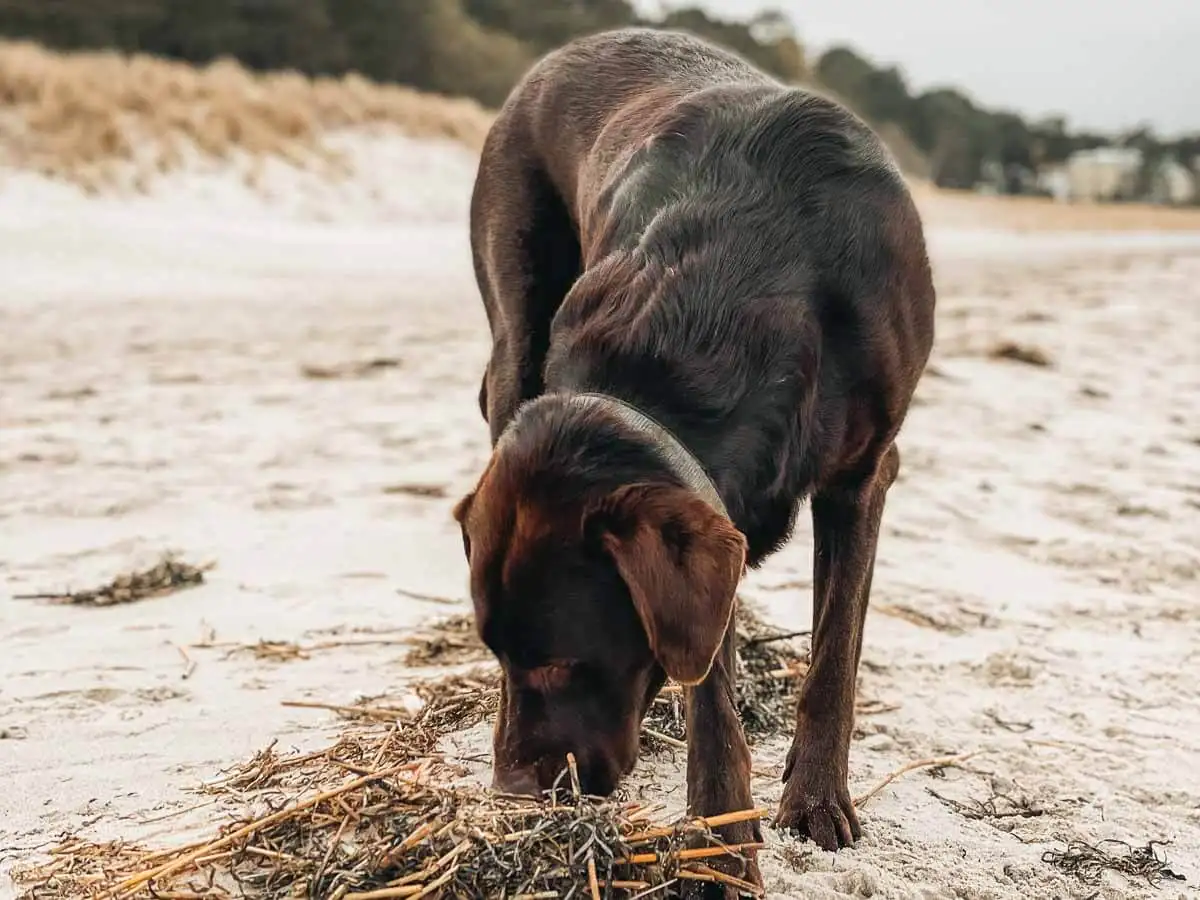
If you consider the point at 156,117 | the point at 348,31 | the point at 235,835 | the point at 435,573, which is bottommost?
the point at 435,573

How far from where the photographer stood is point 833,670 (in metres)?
3.01

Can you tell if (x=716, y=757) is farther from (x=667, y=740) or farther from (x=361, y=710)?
(x=361, y=710)

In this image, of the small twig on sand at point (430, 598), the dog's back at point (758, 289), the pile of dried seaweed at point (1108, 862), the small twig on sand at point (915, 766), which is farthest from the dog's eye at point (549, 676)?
the small twig on sand at point (430, 598)

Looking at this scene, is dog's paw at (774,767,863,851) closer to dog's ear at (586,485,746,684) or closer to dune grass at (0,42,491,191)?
dog's ear at (586,485,746,684)

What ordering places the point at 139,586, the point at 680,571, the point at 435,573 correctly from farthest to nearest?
the point at 435,573 < the point at 139,586 < the point at 680,571

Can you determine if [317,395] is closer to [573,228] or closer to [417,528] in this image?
[417,528]

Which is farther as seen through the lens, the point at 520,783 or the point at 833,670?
the point at 833,670

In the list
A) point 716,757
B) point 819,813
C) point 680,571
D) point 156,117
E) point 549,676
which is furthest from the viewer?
point 156,117

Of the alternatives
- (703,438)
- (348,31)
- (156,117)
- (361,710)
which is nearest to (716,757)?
(703,438)

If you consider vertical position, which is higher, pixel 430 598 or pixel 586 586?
pixel 586 586

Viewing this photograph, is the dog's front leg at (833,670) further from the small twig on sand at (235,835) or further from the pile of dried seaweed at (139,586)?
the pile of dried seaweed at (139,586)

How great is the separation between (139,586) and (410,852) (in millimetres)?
2251

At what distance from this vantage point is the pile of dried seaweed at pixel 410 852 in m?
2.25

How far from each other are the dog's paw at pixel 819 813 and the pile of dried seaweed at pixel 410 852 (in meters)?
0.30
